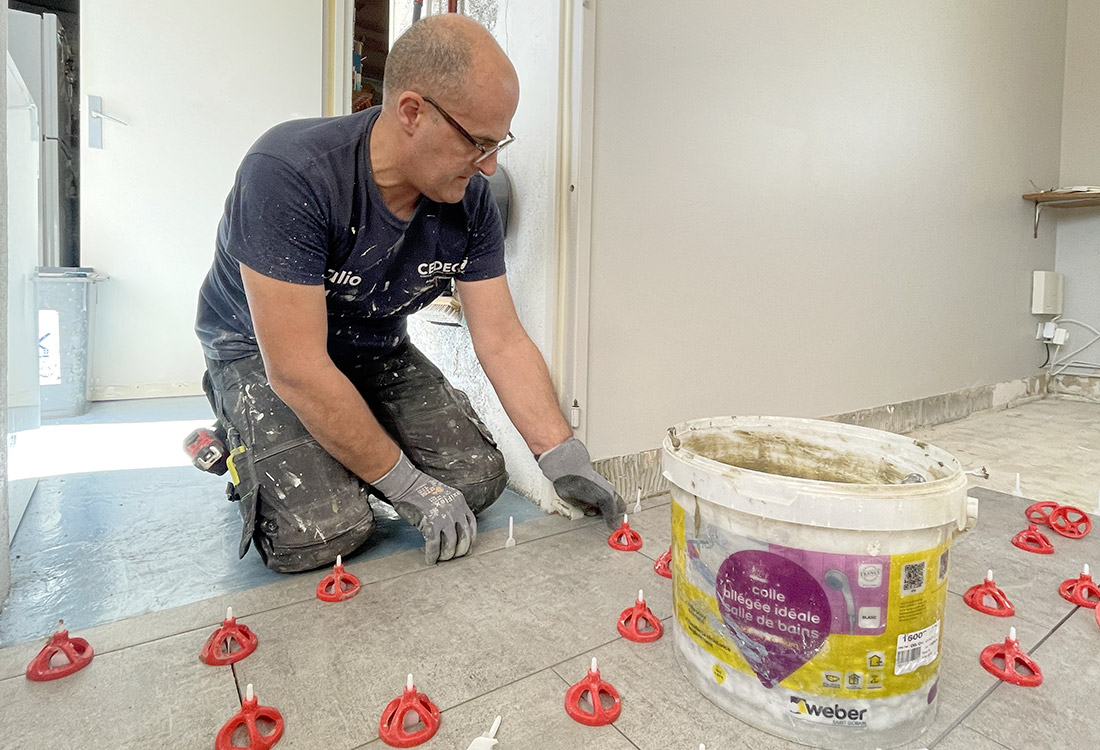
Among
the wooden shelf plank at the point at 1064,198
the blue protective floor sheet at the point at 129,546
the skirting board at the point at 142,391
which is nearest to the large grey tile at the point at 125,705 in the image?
the blue protective floor sheet at the point at 129,546

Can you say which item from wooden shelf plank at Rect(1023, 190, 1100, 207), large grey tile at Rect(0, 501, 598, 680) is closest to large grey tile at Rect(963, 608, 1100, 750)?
large grey tile at Rect(0, 501, 598, 680)

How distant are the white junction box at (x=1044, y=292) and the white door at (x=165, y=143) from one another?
12.2 feet

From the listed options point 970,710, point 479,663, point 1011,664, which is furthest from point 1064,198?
point 479,663

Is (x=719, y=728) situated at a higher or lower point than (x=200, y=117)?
lower

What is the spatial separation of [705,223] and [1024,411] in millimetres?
2147

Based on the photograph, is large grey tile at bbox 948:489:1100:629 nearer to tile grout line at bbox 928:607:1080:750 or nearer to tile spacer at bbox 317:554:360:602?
tile grout line at bbox 928:607:1080:750

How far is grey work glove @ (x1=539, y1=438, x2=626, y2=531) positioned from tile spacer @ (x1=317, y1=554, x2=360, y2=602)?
43 centimetres

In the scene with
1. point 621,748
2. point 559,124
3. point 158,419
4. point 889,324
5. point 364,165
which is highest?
point 559,124

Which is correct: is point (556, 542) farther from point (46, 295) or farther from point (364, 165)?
point (46, 295)

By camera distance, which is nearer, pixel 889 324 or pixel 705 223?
pixel 705 223

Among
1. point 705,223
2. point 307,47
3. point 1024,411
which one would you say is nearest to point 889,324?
point 705,223

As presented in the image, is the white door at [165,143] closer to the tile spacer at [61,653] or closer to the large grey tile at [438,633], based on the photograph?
the tile spacer at [61,653]

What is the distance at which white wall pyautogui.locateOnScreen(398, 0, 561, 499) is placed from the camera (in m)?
1.30

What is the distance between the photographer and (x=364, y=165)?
1.05 metres
